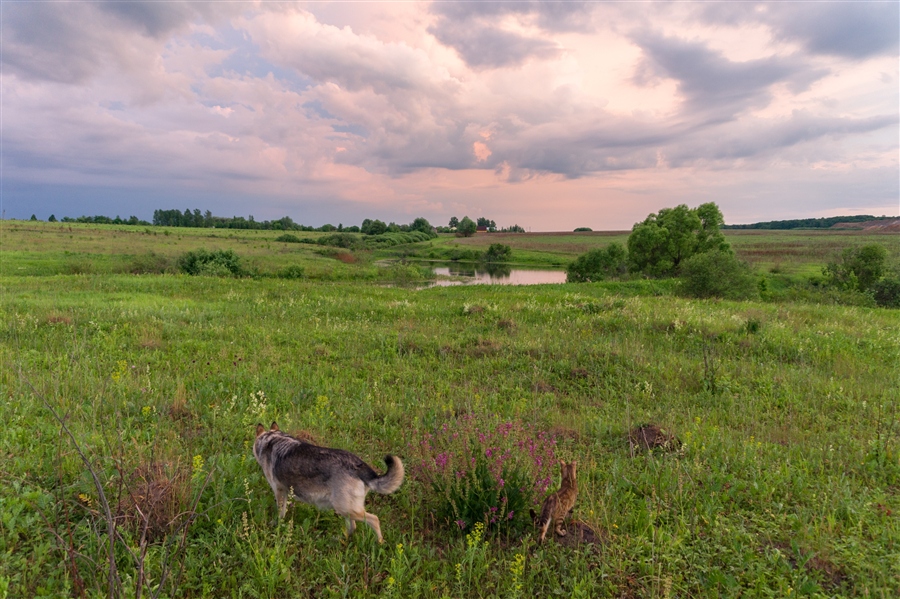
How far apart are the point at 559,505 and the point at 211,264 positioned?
117 feet

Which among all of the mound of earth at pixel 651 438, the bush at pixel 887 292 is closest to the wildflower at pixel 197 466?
the mound of earth at pixel 651 438

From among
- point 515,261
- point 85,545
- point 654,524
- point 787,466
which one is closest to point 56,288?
point 85,545

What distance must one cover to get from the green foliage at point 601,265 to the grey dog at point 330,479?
44593 mm

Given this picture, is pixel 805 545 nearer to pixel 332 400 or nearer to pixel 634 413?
pixel 634 413

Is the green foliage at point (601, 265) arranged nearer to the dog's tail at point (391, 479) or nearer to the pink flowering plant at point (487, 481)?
the pink flowering plant at point (487, 481)

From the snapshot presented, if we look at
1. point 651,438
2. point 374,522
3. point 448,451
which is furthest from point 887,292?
point 374,522

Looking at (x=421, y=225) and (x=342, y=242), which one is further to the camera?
(x=421, y=225)

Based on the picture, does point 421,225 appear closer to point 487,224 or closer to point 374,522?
point 487,224

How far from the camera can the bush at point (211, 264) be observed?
32594 millimetres

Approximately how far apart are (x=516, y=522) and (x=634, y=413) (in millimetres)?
3877

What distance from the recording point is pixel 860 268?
98.6 feet

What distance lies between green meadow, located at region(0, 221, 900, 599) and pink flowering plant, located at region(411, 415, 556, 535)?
0.13ft

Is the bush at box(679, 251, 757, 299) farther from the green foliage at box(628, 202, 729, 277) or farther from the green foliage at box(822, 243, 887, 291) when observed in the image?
the green foliage at box(628, 202, 729, 277)

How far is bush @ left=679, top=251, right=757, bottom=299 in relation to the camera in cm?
2553
